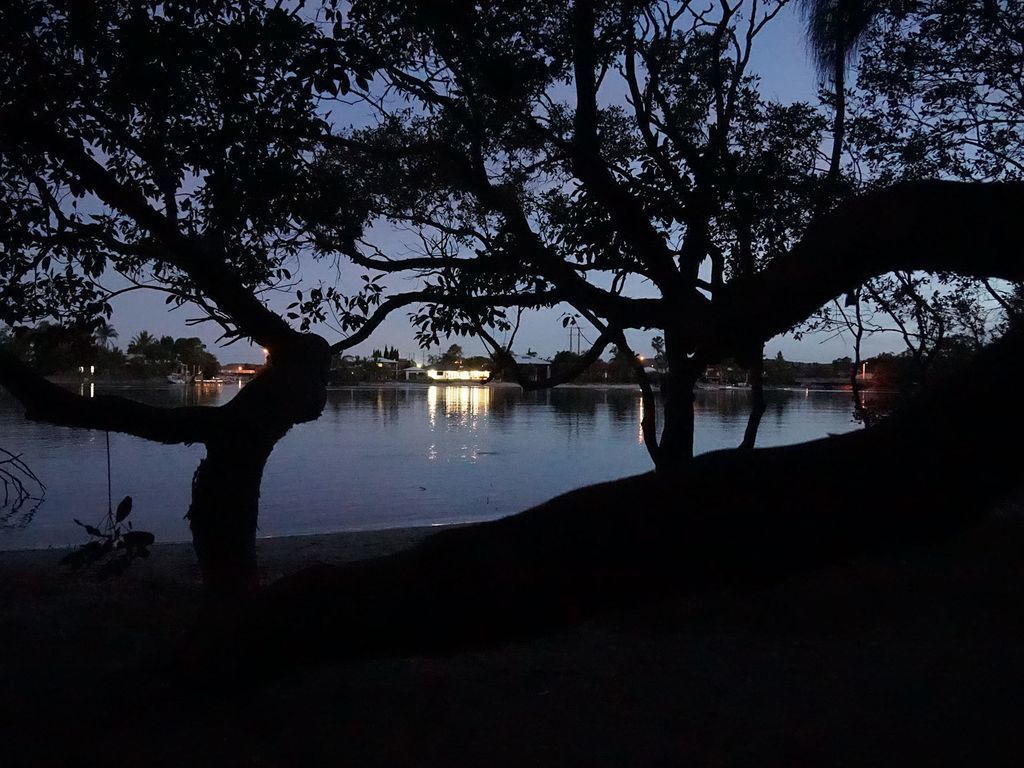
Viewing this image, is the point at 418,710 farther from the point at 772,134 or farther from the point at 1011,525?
the point at 1011,525

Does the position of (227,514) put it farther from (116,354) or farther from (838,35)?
(116,354)

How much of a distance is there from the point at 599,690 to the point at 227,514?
2590 millimetres

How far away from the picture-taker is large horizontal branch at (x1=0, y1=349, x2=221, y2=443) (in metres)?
4.64

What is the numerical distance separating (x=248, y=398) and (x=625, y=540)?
148 inches

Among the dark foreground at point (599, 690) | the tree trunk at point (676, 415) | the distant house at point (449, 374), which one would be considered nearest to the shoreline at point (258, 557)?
the dark foreground at point (599, 690)

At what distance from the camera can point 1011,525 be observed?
11.6 m

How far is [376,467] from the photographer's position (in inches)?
811

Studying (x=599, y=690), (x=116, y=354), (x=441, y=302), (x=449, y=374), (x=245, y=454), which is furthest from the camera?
(x=449, y=374)

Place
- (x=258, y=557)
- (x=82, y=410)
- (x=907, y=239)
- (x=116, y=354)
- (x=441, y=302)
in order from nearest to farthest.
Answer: (x=907, y=239), (x=82, y=410), (x=441, y=302), (x=258, y=557), (x=116, y=354)

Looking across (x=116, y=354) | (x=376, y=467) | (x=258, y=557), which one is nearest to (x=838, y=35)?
(x=258, y=557)

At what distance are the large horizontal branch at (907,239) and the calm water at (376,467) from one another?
11136 millimetres

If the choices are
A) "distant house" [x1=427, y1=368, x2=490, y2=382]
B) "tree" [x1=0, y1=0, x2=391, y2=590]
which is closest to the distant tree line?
"tree" [x1=0, y1=0, x2=391, y2=590]

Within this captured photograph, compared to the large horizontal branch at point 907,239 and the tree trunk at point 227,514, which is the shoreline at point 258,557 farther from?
the large horizontal branch at point 907,239

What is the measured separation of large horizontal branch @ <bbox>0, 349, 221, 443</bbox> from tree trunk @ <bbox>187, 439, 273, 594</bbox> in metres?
0.61
